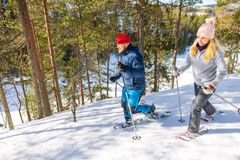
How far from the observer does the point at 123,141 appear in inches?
175

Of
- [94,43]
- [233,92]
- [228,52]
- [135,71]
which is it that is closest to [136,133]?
[135,71]

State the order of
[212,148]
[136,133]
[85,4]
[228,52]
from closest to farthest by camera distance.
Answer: [212,148] < [136,133] < [85,4] < [228,52]

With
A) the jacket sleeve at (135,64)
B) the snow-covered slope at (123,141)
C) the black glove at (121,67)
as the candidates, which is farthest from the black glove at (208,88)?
the black glove at (121,67)

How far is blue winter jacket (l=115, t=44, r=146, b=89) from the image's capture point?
448 centimetres

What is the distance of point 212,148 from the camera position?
388cm

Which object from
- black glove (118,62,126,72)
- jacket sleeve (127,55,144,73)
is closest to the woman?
jacket sleeve (127,55,144,73)

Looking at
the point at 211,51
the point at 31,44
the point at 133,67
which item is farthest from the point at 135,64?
the point at 31,44

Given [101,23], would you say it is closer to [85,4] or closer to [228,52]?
[85,4]

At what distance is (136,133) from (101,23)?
1358 centimetres

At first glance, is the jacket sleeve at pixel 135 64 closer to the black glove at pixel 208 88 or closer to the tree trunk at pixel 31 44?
the black glove at pixel 208 88

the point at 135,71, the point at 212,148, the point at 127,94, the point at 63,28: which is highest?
the point at 63,28

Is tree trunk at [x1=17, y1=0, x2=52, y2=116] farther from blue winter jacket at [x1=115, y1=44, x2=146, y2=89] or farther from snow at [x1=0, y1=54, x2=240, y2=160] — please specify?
blue winter jacket at [x1=115, y1=44, x2=146, y2=89]

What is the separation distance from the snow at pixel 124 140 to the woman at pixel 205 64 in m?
0.45

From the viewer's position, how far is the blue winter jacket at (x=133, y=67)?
14.7ft
